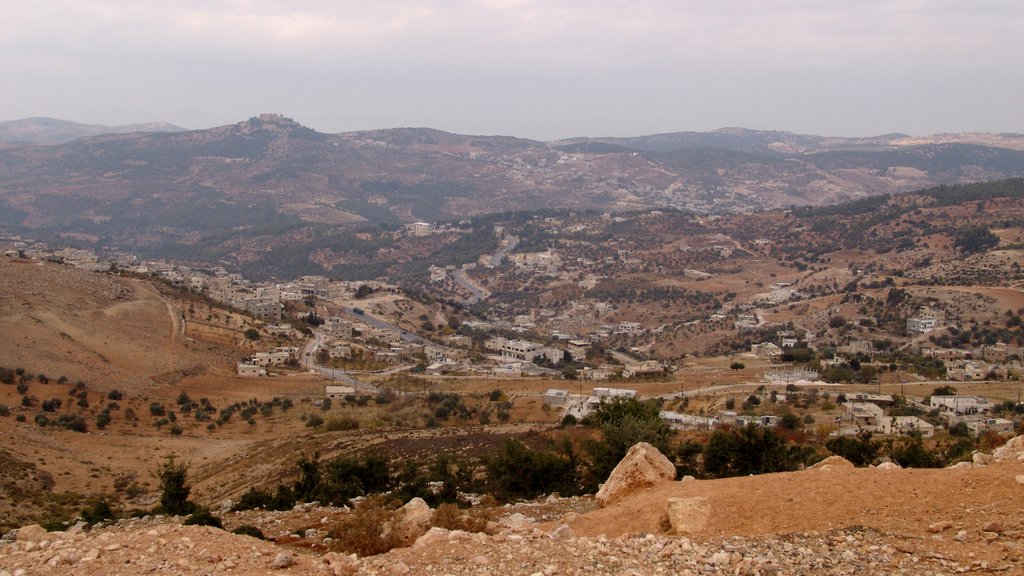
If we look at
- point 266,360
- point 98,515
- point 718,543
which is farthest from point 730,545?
point 266,360

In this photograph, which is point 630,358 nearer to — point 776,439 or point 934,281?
point 934,281

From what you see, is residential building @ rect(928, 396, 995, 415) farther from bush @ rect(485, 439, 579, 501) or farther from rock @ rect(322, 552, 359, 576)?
rock @ rect(322, 552, 359, 576)

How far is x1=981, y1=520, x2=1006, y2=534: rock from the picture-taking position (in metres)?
9.26

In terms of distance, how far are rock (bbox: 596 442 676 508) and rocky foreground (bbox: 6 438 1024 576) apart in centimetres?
307

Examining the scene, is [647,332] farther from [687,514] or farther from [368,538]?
[368,538]

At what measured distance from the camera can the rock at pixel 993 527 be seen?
926 cm

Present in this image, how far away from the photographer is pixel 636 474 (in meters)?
15.8

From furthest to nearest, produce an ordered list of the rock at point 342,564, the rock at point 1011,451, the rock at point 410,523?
1. the rock at point 1011,451
2. the rock at point 410,523
3. the rock at point 342,564

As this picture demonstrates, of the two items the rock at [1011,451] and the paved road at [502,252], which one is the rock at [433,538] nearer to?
the rock at [1011,451]

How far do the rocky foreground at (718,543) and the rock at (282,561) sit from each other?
0.02m

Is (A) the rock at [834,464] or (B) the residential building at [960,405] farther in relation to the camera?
(B) the residential building at [960,405]

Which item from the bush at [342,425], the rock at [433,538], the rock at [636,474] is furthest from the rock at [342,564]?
the bush at [342,425]

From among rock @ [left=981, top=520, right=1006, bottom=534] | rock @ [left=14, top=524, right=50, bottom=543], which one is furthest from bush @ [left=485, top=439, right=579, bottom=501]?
rock @ [left=981, top=520, right=1006, bottom=534]

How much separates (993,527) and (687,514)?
3.86m
